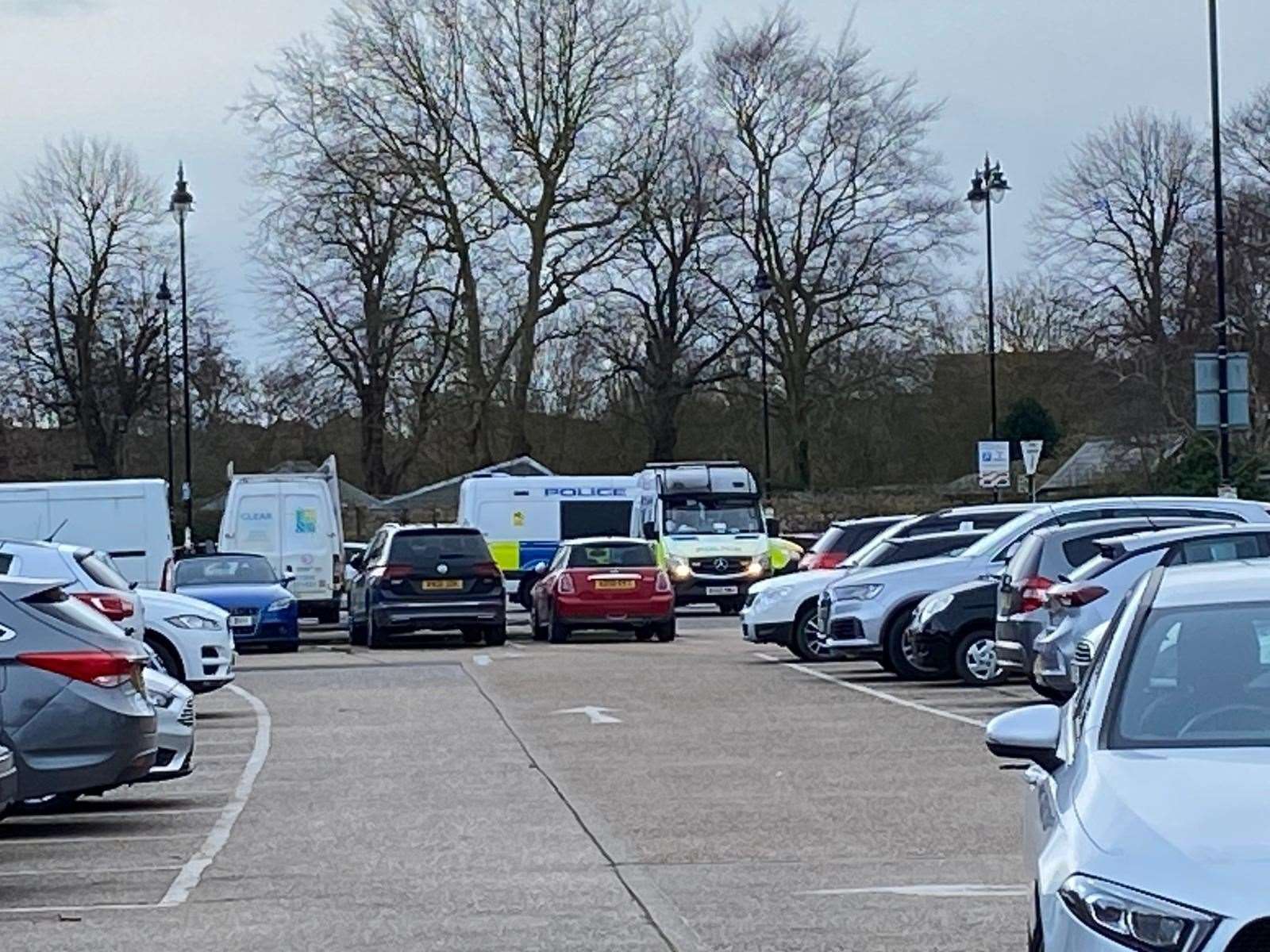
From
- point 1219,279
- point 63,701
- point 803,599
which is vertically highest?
point 1219,279

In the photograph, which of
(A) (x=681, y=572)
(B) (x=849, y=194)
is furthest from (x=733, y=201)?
(A) (x=681, y=572)

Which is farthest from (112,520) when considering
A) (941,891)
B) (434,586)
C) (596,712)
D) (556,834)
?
(941,891)

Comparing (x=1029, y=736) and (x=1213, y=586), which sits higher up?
(x=1213, y=586)

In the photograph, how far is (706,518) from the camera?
40906 millimetres

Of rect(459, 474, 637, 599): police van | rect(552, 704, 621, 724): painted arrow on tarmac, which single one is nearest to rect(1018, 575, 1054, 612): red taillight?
rect(552, 704, 621, 724): painted arrow on tarmac

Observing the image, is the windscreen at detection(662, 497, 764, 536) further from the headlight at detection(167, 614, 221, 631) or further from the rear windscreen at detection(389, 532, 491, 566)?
the headlight at detection(167, 614, 221, 631)

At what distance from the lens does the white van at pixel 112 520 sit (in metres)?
33.2

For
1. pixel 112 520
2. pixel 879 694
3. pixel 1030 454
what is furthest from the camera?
pixel 1030 454

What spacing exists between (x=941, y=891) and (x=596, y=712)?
10.1 m

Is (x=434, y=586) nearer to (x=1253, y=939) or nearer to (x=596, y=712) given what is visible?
(x=596, y=712)

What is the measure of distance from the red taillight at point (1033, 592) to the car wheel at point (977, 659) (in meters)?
2.77

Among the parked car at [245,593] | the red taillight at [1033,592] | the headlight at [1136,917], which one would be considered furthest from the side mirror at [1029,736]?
the parked car at [245,593]

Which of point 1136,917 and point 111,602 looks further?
point 111,602

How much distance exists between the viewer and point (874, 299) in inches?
2277
